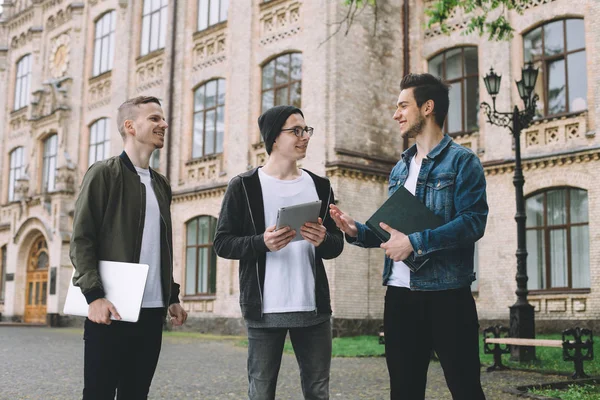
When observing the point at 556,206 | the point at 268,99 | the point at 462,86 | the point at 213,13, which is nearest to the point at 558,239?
the point at 556,206

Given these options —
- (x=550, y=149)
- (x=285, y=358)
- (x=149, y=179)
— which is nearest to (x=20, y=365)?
(x=285, y=358)

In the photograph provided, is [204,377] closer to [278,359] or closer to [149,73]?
[278,359]

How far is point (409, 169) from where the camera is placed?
3945mm

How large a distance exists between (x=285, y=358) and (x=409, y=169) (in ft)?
31.7

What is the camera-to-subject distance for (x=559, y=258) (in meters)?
16.6

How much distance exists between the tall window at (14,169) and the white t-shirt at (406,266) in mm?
30367

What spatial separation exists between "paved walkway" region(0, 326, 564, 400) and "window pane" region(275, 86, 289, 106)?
8278 mm

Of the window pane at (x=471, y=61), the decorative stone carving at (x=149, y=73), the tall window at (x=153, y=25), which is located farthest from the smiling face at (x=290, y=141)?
the tall window at (x=153, y=25)

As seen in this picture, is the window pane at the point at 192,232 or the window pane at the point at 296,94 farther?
the window pane at the point at 192,232

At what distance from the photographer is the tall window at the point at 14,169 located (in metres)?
31.7

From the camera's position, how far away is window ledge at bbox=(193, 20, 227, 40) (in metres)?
22.5

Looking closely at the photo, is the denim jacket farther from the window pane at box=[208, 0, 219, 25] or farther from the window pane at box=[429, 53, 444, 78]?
the window pane at box=[208, 0, 219, 25]

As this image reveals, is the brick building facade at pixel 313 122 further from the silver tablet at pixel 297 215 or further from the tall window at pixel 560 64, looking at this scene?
the silver tablet at pixel 297 215

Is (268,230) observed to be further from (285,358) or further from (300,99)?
(300,99)
